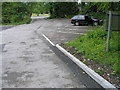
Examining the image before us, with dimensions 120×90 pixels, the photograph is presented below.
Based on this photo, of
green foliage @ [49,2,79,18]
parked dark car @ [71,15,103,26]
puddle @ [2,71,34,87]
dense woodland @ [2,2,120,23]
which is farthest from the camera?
green foliage @ [49,2,79,18]

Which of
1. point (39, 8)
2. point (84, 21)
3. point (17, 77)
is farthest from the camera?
point (39, 8)

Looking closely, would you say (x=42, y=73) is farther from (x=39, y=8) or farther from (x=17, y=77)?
(x=39, y=8)

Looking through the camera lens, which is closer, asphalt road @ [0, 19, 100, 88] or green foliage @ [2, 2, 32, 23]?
asphalt road @ [0, 19, 100, 88]

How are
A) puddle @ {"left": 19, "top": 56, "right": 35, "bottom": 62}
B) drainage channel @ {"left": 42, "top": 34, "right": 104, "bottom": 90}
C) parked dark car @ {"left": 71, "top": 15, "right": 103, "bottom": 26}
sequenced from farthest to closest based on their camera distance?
1. parked dark car @ {"left": 71, "top": 15, "right": 103, "bottom": 26}
2. puddle @ {"left": 19, "top": 56, "right": 35, "bottom": 62}
3. drainage channel @ {"left": 42, "top": 34, "right": 104, "bottom": 90}

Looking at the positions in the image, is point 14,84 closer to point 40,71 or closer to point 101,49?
point 40,71

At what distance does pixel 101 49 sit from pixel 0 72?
4.11m

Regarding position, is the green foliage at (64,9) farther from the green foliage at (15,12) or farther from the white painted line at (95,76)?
the white painted line at (95,76)

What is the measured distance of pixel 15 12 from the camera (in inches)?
1211

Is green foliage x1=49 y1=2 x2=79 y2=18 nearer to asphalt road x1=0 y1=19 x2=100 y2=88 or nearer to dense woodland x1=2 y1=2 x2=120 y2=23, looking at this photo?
dense woodland x1=2 y1=2 x2=120 y2=23

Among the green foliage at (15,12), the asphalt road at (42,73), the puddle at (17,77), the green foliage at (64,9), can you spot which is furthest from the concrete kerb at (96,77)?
the green foliage at (64,9)

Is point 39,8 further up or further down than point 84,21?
further up

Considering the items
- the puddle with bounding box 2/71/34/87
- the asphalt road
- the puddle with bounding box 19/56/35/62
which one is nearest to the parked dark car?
the asphalt road

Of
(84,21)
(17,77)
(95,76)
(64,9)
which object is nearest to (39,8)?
(64,9)

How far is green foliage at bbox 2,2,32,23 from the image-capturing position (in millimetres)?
29531
